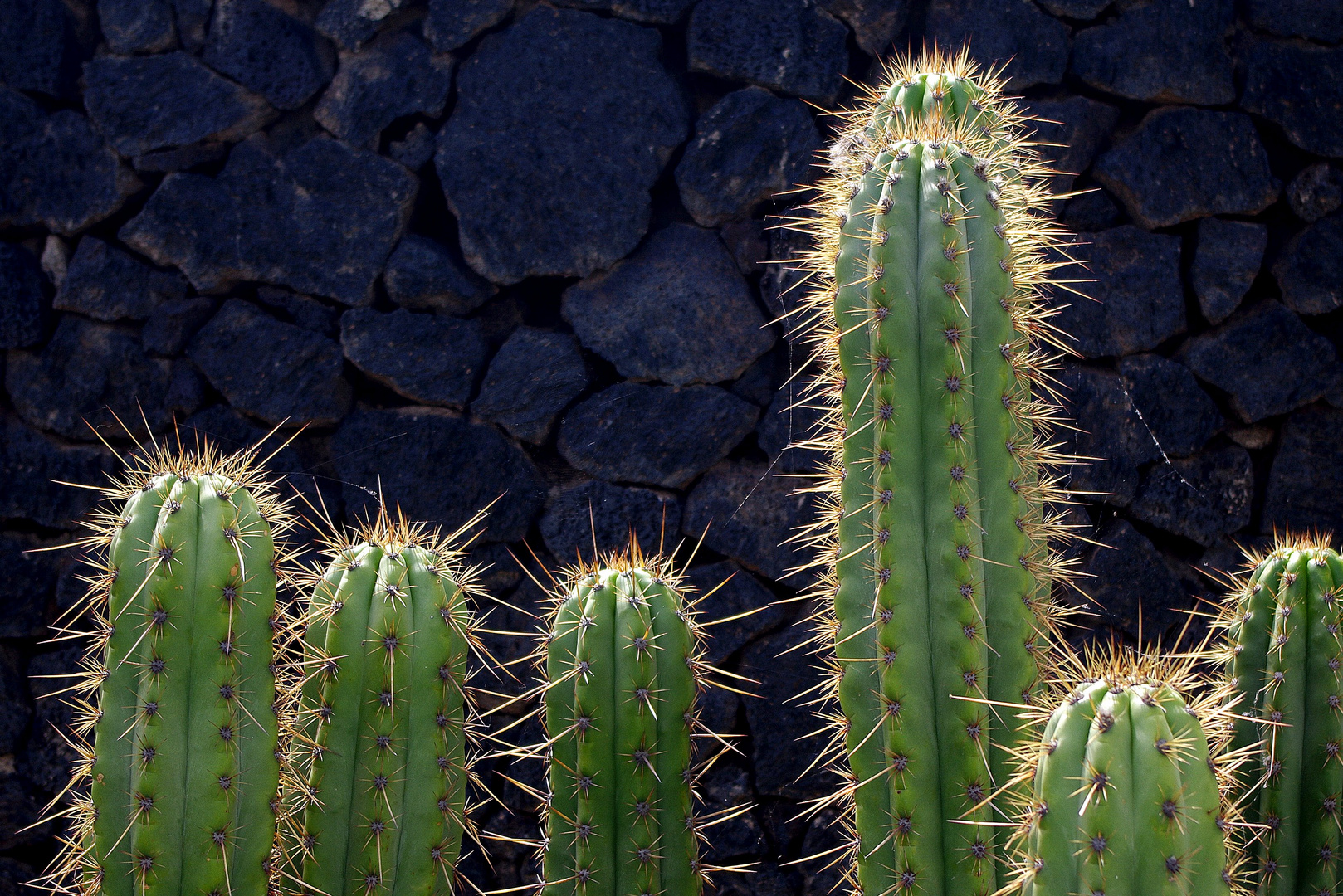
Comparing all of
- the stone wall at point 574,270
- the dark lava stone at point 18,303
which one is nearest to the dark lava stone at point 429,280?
the stone wall at point 574,270

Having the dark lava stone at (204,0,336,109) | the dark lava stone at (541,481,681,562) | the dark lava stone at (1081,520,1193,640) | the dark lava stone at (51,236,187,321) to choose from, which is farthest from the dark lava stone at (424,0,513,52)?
the dark lava stone at (1081,520,1193,640)

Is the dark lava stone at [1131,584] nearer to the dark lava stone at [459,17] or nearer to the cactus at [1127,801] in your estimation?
the cactus at [1127,801]

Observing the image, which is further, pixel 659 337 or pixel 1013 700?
pixel 659 337

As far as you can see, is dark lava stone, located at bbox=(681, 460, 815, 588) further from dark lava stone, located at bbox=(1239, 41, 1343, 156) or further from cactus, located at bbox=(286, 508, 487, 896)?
dark lava stone, located at bbox=(1239, 41, 1343, 156)

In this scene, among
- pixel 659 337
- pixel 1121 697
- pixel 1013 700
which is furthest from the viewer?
pixel 659 337

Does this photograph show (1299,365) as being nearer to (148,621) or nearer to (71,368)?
(148,621)

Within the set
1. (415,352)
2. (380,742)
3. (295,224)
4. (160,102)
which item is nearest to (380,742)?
(380,742)

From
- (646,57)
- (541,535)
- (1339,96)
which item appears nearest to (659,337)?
(541,535)
